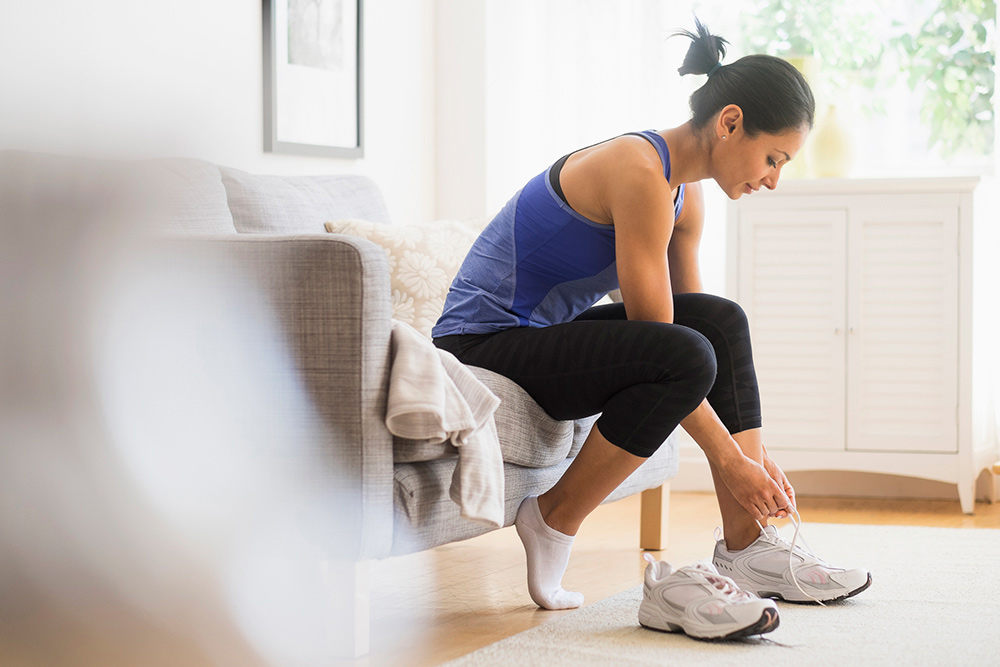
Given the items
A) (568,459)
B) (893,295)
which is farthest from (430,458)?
(893,295)

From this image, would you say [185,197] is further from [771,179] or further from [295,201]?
[771,179]

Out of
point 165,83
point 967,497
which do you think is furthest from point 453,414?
point 967,497

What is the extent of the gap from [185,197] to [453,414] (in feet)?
2.18

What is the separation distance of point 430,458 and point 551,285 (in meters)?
0.42

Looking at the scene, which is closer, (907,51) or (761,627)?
(761,627)

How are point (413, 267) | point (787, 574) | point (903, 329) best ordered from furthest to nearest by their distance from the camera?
point (903, 329)
point (413, 267)
point (787, 574)

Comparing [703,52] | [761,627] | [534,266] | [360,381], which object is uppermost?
[703,52]

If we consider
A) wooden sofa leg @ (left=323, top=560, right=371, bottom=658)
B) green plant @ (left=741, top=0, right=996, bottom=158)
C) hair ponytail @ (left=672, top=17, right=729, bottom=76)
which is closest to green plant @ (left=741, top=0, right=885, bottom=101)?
green plant @ (left=741, top=0, right=996, bottom=158)

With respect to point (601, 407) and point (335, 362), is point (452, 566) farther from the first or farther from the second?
point (335, 362)

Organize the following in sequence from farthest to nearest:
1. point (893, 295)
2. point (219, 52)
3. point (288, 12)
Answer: point (893, 295) < point (288, 12) < point (219, 52)

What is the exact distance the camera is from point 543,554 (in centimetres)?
166

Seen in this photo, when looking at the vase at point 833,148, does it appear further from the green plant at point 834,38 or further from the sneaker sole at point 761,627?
the sneaker sole at point 761,627

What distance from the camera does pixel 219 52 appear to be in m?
2.41

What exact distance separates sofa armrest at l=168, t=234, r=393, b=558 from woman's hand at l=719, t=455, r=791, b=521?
1.78 ft
